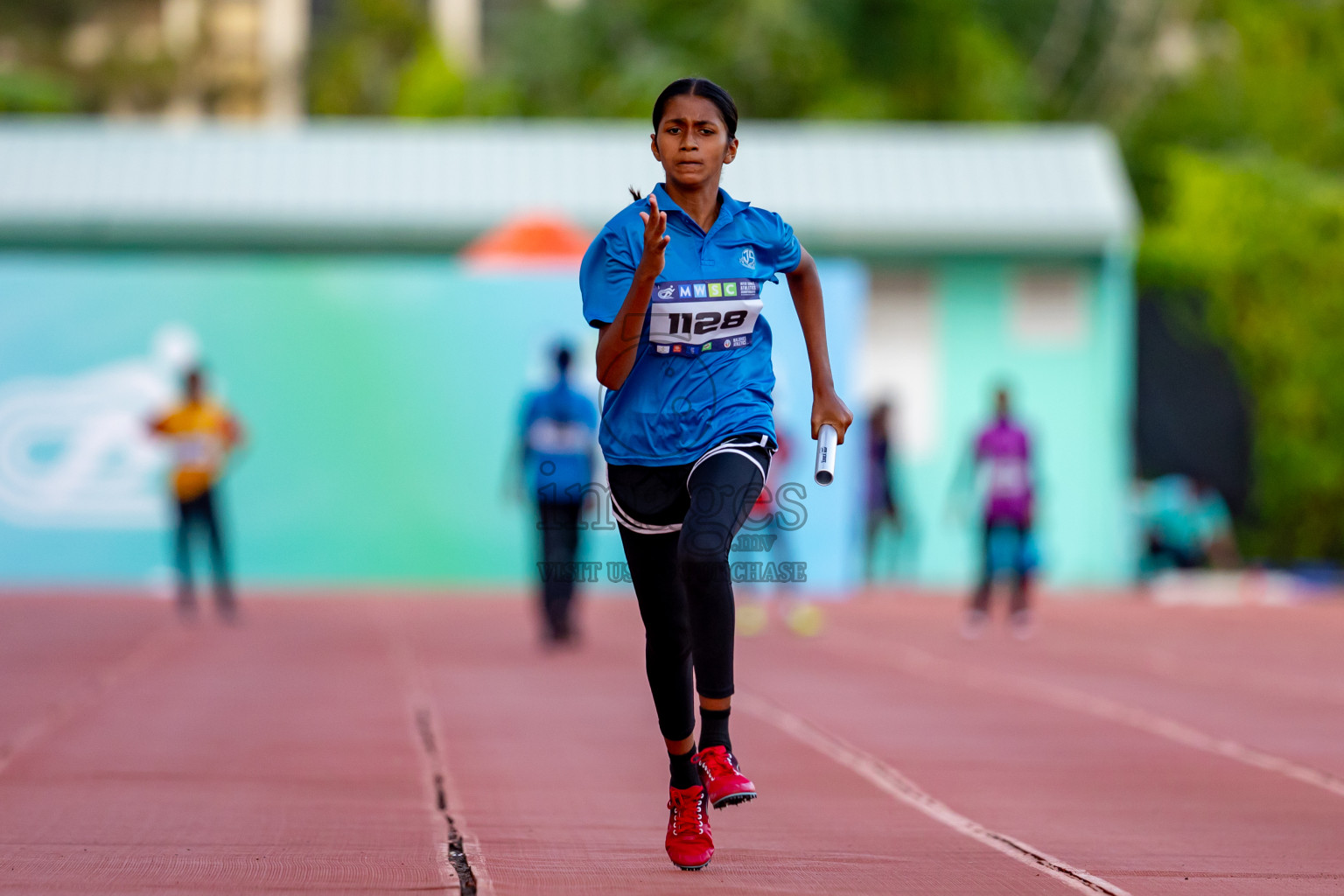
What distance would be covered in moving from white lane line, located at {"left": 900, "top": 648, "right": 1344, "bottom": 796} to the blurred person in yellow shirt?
17.5 feet

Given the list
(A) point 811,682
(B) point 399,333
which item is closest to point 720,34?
(B) point 399,333

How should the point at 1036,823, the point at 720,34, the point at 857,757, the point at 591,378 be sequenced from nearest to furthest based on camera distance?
1. the point at 1036,823
2. the point at 857,757
3. the point at 591,378
4. the point at 720,34

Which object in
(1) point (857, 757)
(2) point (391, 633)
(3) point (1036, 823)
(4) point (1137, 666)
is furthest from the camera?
(2) point (391, 633)

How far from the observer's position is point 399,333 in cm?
2172

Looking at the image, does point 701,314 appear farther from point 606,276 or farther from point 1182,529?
point 1182,529

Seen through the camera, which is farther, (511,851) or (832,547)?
(832,547)

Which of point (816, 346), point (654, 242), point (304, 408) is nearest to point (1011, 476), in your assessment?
point (304, 408)

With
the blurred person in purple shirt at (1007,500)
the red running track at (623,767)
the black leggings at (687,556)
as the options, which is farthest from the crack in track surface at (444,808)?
the blurred person in purple shirt at (1007,500)

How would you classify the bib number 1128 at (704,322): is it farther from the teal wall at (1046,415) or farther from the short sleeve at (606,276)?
the teal wall at (1046,415)

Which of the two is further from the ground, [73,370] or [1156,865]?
[73,370]

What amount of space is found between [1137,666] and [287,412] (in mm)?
11430

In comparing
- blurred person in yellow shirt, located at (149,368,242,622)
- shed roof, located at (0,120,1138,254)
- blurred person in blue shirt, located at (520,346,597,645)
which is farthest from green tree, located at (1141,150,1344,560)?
blurred person in blue shirt, located at (520,346,597,645)

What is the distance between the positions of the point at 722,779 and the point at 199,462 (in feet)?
36.8

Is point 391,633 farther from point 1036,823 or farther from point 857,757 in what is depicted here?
point 1036,823
